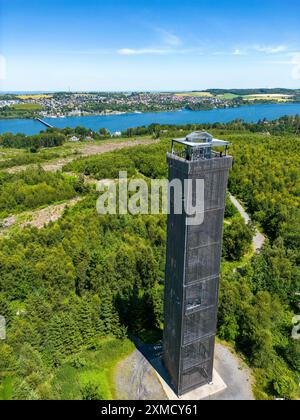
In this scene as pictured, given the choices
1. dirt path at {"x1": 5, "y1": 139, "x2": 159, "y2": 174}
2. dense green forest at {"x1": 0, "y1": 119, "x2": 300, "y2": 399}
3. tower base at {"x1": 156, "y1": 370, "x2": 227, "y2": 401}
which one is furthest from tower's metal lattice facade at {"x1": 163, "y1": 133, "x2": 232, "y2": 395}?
dirt path at {"x1": 5, "y1": 139, "x2": 159, "y2": 174}

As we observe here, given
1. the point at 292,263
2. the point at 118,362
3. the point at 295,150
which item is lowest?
the point at 118,362

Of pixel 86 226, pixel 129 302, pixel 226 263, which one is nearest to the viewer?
pixel 129 302

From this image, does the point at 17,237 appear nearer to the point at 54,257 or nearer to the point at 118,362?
the point at 54,257

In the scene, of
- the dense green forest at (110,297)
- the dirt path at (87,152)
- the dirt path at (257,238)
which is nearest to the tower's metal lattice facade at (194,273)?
the dense green forest at (110,297)

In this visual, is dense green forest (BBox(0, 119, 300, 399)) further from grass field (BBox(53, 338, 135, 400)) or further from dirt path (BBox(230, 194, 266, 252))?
dirt path (BBox(230, 194, 266, 252))

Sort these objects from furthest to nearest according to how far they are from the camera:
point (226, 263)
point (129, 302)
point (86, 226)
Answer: point (86, 226) < point (226, 263) < point (129, 302)

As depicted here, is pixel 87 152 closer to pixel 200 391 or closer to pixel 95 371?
pixel 95 371

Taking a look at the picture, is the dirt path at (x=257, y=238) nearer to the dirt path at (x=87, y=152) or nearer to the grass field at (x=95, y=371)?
the grass field at (x=95, y=371)

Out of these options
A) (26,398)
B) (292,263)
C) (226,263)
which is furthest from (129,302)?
(292,263)
